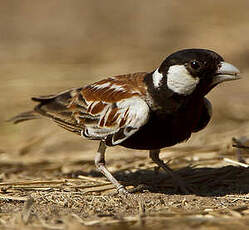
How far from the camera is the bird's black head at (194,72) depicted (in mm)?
4434

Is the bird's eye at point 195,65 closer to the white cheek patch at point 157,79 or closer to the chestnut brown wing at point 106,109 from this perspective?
the white cheek patch at point 157,79

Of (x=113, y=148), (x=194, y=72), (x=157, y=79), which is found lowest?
(x=113, y=148)

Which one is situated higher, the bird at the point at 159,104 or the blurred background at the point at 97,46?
the bird at the point at 159,104

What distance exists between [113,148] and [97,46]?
4723 millimetres

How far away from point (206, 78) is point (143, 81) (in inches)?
23.6

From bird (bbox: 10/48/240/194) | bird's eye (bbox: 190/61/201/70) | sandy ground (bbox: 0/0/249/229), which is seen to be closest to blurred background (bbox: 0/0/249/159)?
sandy ground (bbox: 0/0/249/229)

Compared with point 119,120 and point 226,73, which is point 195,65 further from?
point 119,120

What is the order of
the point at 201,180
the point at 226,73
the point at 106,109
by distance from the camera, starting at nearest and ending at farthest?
1. the point at 226,73
2. the point at 106,109
3. the point at 201,180

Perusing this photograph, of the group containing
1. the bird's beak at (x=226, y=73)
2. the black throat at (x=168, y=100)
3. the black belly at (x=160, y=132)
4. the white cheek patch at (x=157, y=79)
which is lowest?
the black belly at (x=160, y=132)

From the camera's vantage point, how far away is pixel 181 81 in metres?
4.53

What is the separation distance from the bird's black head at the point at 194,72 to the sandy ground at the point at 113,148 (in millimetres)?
848

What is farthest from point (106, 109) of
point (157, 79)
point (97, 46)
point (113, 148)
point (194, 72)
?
point (97, 46)

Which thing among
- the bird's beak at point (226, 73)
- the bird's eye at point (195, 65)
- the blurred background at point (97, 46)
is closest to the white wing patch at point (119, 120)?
the bird's eye at point (195, 65)

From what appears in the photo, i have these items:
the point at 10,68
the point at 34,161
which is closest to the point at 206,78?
the point at 34,161
